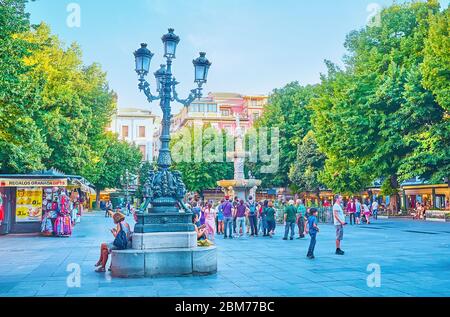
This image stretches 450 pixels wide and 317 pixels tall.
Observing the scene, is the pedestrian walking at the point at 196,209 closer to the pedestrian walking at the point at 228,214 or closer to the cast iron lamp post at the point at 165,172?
the pedestrian walking at the point at 228,214

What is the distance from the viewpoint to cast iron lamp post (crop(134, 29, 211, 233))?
11.0m

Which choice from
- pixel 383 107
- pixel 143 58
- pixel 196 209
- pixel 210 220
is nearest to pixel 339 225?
pixel 210 220

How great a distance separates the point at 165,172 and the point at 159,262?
2.33m

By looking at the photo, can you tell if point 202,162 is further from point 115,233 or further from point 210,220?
point 115,233

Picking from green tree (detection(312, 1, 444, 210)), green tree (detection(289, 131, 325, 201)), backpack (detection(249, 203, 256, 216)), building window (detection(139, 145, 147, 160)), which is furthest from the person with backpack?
building window (detection(139, 145, 147, 160))

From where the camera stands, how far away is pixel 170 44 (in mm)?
12227

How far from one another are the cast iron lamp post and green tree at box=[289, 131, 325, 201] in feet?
112

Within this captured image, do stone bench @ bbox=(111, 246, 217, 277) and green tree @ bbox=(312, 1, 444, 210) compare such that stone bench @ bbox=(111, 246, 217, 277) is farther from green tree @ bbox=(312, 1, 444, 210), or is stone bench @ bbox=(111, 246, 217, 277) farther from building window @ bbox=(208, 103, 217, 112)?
building window @ bbox=(208, 103, 217, 112)

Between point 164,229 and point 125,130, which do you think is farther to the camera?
point 125,130

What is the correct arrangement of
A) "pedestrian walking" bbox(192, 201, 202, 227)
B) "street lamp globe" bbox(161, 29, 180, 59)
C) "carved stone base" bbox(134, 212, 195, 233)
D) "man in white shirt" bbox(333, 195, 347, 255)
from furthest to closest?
"pedestrian walking" bbox(192, 201, 202, 227) → "man in white shirt" bbox(333, 195, 347, 255) → "street lamp globe" bbox(161, 29, 180, 59) → "carved stone base" bbox(134, 212, 195, 233)
